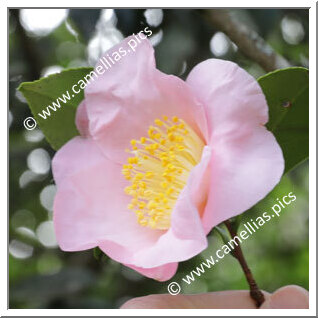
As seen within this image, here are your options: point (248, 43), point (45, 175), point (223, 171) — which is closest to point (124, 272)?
point (45, 175)

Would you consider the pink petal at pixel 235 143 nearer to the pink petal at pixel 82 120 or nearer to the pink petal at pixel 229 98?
the pink petal at pixel 229 98

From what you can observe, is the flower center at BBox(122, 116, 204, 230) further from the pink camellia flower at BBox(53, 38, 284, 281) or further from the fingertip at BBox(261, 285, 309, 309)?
the fingertip at BBox(261, 285, 309, 309)

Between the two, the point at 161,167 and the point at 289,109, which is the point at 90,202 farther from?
the point at 289,109

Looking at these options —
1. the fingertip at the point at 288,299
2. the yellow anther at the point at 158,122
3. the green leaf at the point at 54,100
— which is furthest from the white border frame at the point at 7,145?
the yellow anther at the point at 158,122

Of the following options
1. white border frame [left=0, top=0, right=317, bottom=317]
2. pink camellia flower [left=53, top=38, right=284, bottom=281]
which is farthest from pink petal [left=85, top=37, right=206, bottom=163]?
white border frame [left=0, top=0, right=317, bottom=317]
